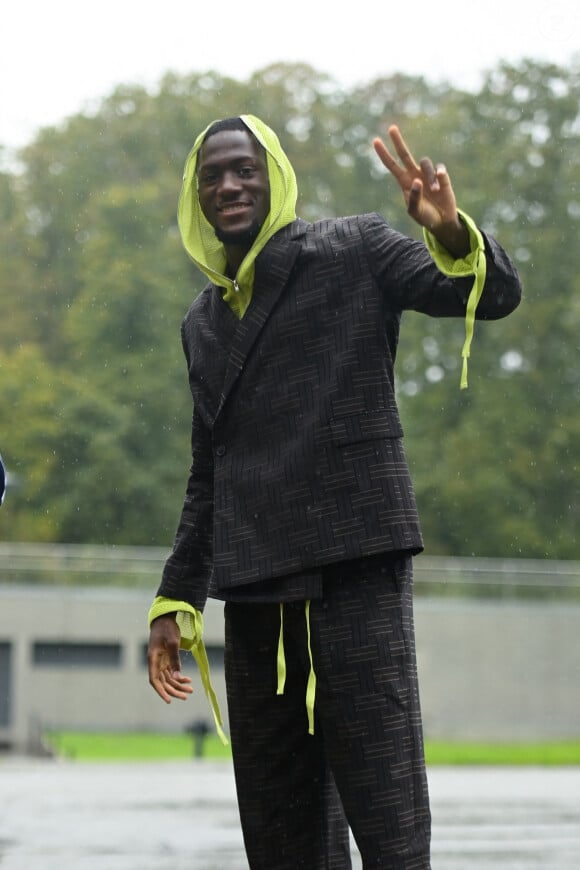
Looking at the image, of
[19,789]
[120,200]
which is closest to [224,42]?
[120,200]

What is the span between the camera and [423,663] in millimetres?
23688

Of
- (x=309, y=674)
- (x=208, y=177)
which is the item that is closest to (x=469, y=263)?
(x=208, y=177)

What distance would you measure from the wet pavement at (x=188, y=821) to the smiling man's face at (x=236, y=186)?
2687 millimetres

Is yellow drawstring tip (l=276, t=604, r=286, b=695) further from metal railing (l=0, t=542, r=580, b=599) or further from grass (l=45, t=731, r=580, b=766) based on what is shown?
metal railing (l=0, t=542, r=580, b=599)

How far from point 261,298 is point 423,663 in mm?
21441

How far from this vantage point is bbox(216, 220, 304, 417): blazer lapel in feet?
8.73

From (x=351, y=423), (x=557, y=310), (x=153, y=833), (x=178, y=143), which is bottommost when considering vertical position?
(x=153, y=833)

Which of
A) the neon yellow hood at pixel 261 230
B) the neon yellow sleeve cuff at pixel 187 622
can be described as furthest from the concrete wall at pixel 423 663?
the neon yellow hood at pixel 261 230

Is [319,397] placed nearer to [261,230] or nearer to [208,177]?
[261,230]

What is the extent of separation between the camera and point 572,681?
2356 centimetres

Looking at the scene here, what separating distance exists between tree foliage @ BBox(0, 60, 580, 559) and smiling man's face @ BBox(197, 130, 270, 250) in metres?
24.5

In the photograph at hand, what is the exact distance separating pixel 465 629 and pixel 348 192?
11971 mm

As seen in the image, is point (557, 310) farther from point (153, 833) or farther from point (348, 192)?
point (153, 833)

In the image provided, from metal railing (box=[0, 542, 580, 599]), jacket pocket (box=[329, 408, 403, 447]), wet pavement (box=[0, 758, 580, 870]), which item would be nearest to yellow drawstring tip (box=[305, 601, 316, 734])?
jacket pocket (box=[329, 408, 403, 447])
